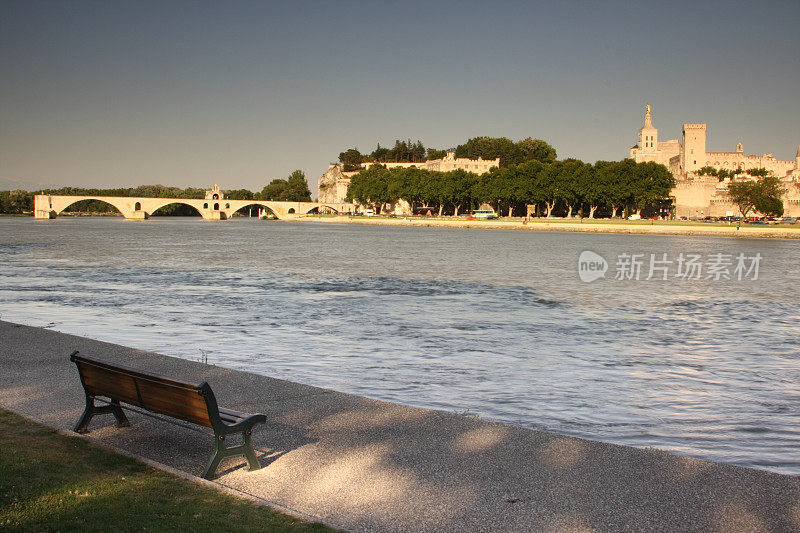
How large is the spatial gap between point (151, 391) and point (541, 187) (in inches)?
3940

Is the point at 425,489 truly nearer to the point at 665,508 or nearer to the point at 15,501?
the point at 665,508

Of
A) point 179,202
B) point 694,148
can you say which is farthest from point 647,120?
point 179,202

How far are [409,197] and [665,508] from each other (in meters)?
121

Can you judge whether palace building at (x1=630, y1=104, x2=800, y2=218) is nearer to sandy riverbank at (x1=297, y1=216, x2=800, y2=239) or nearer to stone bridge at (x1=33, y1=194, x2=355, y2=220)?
sandy riverbank at (x1=297, y1=216, x2=800, y2=239)

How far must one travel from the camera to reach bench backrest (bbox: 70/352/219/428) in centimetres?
470

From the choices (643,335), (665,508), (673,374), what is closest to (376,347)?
(673,374)

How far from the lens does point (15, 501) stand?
4098 millimetres

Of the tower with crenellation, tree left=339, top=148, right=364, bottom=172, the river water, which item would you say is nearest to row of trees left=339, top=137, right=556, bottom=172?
tree left=339, top=148, right=364, bottom=172

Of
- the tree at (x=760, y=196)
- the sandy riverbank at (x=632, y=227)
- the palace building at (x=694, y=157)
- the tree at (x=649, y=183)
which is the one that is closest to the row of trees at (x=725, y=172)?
the palace building at (x=694, y=157)

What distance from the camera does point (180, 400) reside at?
485 cm

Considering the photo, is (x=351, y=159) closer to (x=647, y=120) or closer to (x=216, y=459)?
(x=647, y=120)

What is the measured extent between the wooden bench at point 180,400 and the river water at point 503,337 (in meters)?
3.09

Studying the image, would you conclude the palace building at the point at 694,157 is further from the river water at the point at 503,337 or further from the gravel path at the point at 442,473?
the gravel path at the point at 442,473

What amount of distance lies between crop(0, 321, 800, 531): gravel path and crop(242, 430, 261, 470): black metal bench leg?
6 cm
